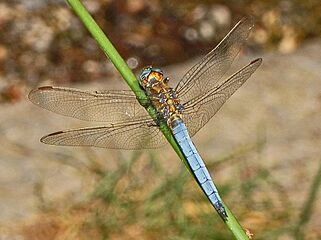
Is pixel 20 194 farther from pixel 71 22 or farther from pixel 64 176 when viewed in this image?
pixel 71 22

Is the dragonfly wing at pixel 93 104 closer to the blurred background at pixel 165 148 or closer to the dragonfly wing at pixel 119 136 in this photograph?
the dragonfly wing at pixel 119 136

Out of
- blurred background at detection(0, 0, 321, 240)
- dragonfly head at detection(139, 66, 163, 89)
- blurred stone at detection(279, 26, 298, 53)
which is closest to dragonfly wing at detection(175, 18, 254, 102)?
dragonfly head at detection(139, 66, 163, 89)

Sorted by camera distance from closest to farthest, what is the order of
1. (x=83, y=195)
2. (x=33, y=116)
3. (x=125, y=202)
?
(x=125, y=202) → (x=83, y=195) → (x=33, y=116)

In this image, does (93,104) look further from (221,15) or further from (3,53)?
(221,15)

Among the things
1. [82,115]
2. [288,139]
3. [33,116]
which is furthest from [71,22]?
[82,115]

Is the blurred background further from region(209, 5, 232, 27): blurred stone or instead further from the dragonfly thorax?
the dragonfly thorax

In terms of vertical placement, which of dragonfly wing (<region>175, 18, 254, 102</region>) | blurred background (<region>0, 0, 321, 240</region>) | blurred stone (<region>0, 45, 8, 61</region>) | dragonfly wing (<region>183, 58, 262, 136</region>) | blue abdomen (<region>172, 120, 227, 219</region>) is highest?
blurred stone (<region>0, 45, 8, 61</region>)

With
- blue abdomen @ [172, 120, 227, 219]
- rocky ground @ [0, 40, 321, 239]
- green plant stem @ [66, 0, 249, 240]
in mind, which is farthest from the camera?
rocky ground @ [0, 40, 321, 239]
